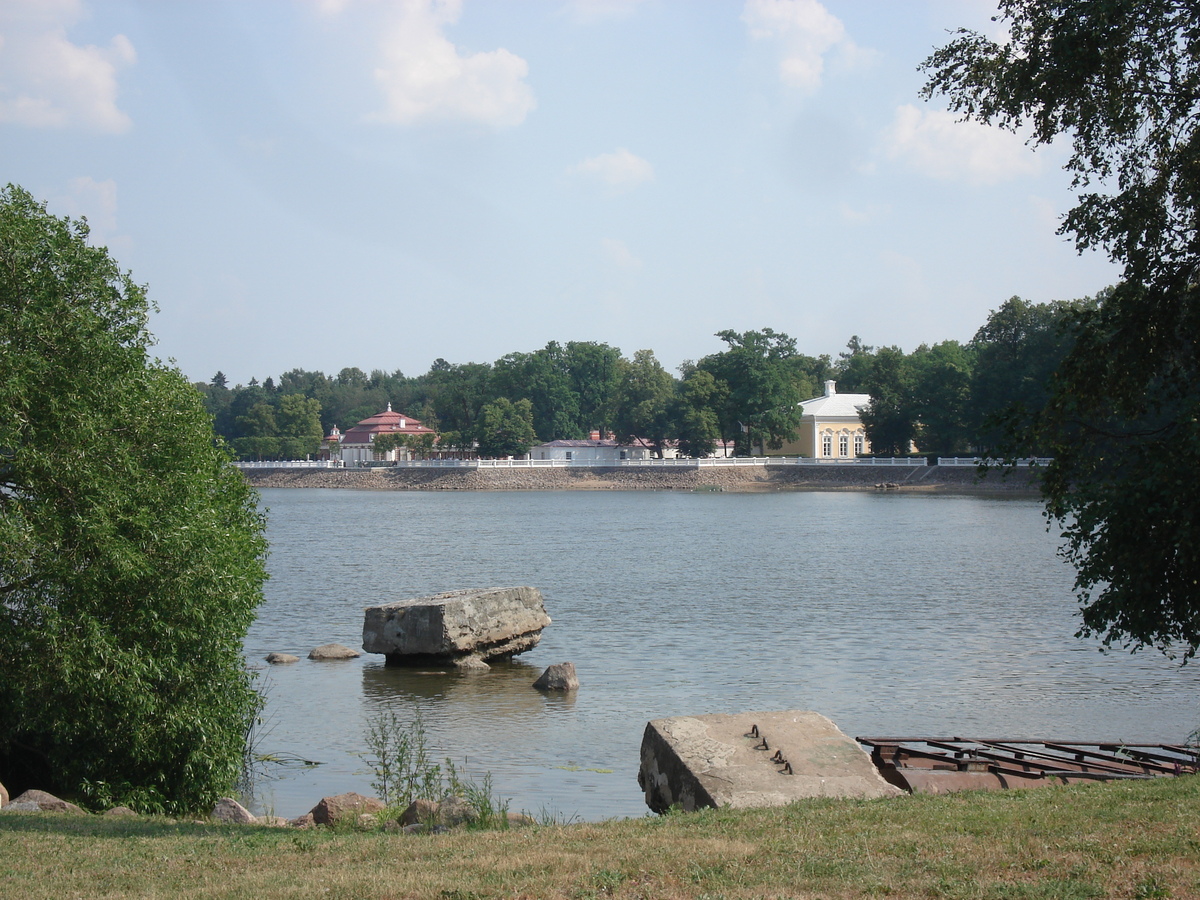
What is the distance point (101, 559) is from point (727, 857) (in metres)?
8.27

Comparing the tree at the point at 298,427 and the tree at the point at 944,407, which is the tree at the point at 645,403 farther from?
the tree at the point at 298,427

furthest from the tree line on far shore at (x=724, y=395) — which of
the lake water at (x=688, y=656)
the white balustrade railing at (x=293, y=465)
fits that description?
the lake water at (x=688, y=656)

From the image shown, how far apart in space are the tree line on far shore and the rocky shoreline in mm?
4344

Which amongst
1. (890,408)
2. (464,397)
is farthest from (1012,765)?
(464,397)

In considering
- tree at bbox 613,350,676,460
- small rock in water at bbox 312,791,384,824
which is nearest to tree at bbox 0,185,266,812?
small rock in water at bbox 312,791,384,824

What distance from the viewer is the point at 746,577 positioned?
121ft

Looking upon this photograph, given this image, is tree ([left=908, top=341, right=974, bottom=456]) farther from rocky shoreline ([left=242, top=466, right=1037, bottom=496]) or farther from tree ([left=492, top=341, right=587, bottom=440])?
tree ([left=492, top=341, right=587, bottom=440])

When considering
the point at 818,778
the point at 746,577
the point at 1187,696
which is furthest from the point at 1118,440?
the point at 746,577

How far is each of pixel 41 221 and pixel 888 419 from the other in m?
96.9

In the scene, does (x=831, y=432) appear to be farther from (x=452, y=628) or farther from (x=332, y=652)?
(x=452, y=628)

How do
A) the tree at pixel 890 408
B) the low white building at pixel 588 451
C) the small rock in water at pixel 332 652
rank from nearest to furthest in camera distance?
the small rock in water at pixel 332 652 < the tree at pixel 890 408 < the low white building at pixel 588 451

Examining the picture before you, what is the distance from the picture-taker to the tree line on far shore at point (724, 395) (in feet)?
295

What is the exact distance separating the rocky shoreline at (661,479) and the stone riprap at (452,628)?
243 feet

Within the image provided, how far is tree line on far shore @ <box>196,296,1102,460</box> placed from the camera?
3541 inches
